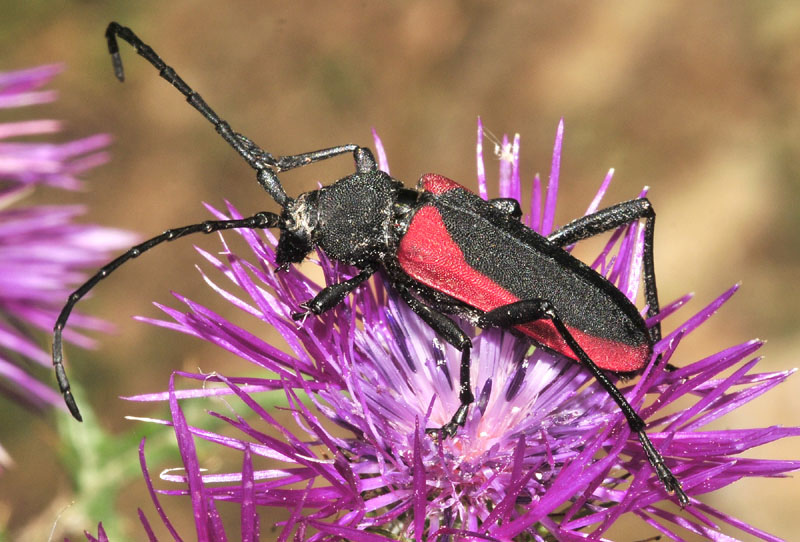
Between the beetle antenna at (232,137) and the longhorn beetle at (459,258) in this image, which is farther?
the beetle antenna at (232,137)

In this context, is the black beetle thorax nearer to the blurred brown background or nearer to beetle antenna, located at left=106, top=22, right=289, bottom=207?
beetle antenna, located at left=106, top=22, right=289, bottom=207

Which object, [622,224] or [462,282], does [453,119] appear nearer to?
[622,224]

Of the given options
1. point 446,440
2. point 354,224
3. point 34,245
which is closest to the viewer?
point 446,440

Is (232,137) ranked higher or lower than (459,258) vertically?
higher

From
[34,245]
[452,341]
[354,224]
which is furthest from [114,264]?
[34,245]

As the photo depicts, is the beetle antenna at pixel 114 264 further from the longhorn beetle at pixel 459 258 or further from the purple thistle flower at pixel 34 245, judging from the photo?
the purple thistle flower at pixel 34 245

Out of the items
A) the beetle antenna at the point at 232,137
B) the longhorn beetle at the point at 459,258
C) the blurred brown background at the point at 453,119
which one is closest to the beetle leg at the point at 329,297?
the longhorn beetle at the point at 459,258

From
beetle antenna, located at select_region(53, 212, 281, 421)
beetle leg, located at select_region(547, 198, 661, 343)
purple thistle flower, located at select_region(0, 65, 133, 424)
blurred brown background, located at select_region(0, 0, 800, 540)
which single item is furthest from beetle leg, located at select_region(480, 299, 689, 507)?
blurred brown background, located at select_region(0, 0, 800, 540)
